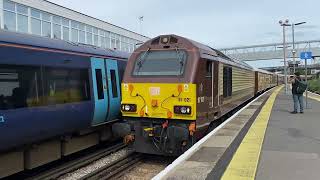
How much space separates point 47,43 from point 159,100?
2.80 m

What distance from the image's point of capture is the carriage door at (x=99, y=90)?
36.3 feet

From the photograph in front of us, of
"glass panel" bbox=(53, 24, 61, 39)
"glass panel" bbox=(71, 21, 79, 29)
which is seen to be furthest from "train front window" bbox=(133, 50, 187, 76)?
"glass panel" bbox=(71, 21, 79, 29)

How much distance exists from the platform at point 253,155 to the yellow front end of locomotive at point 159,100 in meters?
0.89

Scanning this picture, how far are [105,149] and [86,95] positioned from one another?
6.77 ft

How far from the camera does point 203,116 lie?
Result: 34.0 ft

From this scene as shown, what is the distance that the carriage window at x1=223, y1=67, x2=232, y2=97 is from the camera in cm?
1283

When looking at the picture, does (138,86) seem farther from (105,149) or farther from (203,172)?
(203,172)

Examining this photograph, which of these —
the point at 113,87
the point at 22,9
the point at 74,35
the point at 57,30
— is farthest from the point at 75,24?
the point at 113,87

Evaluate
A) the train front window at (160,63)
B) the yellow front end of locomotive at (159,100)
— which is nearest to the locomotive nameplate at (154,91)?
the yellow front end of locomotive at (159,100)

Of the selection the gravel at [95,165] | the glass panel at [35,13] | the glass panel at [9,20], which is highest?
the glass panel at [35,13]

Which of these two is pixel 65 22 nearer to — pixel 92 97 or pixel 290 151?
pixel 92 97

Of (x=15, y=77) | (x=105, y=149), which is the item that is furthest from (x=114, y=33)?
(x=15, y=77)

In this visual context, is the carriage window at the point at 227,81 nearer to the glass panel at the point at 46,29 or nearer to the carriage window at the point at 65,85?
the carriage window at the point at 65,85

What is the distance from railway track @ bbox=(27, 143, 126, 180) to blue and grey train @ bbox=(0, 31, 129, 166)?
75cm
